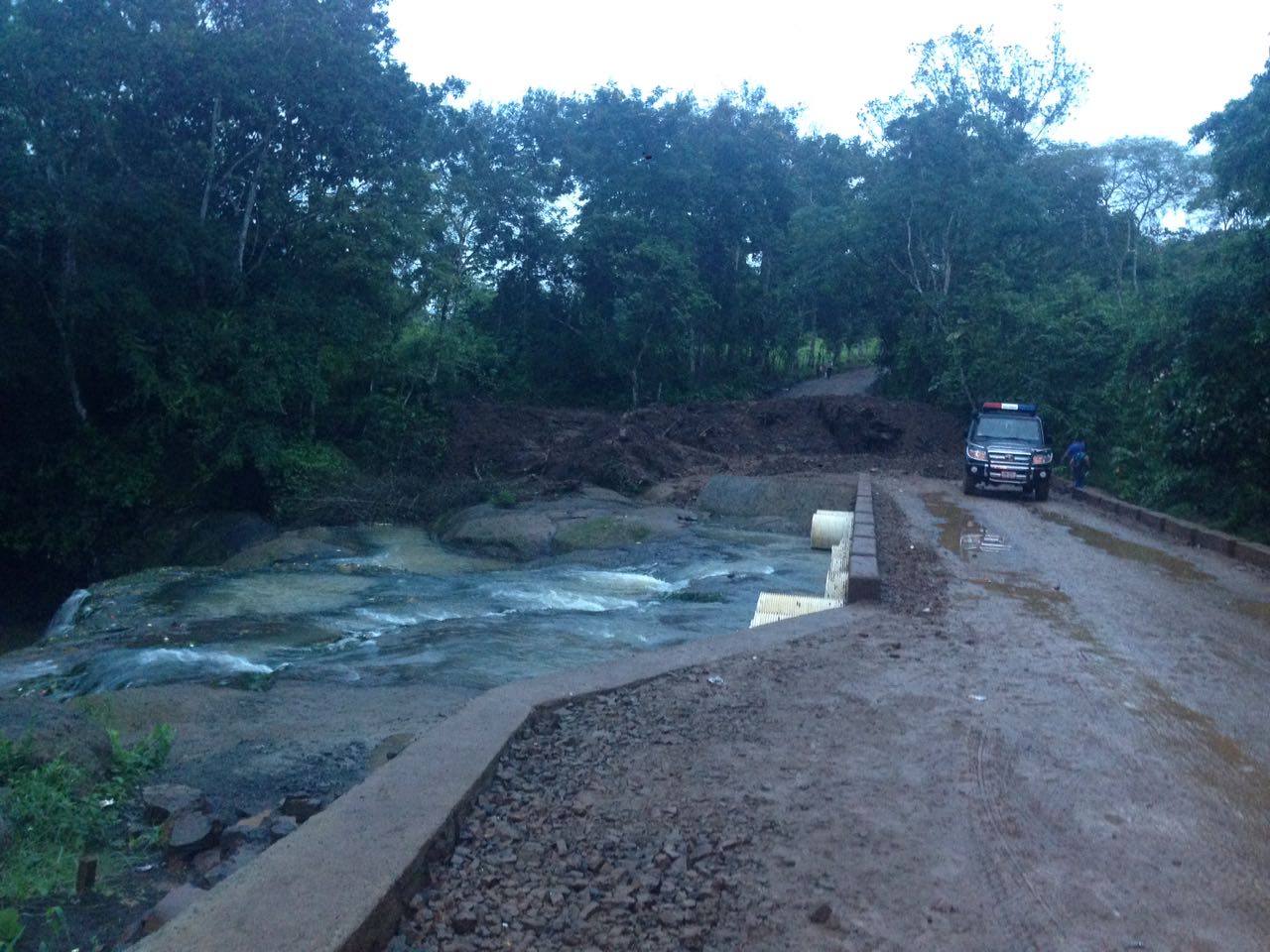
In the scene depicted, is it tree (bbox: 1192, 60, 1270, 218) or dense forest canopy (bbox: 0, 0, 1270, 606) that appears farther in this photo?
dense forest canopy (bbox: 0, 0, 1270, 606)

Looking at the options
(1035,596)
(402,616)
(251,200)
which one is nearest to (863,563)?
(1035,596)

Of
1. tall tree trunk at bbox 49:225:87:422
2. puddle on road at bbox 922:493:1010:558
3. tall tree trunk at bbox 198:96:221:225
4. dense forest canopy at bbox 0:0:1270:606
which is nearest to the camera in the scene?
puddle on road at bbox 922:493:1010:558

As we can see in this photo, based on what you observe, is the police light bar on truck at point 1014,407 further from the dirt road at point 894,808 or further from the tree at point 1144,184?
the tree at point 1144,184

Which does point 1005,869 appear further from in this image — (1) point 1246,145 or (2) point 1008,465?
(2) point 1008,465

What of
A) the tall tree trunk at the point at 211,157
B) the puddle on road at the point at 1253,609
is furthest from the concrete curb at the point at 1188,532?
the tall tree trunk at the point at 211,157

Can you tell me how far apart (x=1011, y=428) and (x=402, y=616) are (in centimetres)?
1727

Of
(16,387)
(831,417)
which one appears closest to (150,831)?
(16,387)

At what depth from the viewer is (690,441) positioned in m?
34.6

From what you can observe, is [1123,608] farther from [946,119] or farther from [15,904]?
[946,119]

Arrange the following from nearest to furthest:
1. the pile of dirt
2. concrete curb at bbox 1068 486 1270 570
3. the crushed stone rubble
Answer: the crushed stone rubble → concrete curb at bbox 1068 486 1270 570 → the pile of dirt

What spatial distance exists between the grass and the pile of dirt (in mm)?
21050

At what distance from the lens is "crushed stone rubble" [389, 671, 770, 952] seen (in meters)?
3.78

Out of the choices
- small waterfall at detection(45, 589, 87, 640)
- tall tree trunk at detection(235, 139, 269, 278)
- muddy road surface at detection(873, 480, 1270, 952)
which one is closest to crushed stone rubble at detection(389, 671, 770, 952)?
muddy road surface at detection(873, 480, 1270, 952)

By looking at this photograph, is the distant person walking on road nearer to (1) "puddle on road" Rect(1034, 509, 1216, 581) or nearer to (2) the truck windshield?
(2) the truck windshield
